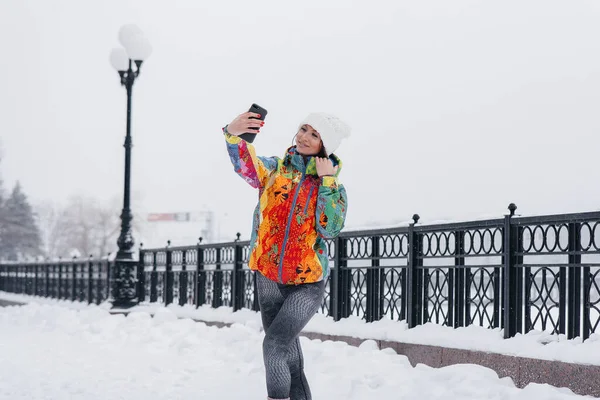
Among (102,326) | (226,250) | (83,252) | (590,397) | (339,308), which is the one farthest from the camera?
(83,252)

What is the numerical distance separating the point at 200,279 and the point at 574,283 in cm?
974

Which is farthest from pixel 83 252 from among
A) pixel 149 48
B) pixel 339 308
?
pixel 339 308

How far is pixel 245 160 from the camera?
4.74 m

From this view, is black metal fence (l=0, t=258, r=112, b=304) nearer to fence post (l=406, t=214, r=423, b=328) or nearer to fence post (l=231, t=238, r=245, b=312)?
fence post (l=231, t=238, r=245, b=312)

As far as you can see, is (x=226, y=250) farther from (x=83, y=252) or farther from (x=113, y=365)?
(x=83, y=252)

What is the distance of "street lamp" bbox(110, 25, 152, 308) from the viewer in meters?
17.8

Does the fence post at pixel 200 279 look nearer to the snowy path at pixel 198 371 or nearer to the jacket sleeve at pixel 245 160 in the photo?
the snowy path at pixel 198 371

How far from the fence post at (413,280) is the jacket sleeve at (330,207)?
13.9 ft

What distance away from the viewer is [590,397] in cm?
587

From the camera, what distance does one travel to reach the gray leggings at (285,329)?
15.2 ft

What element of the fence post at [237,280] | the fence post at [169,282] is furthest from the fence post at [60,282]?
the fence post at [237,280]

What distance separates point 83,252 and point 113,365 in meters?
91.9

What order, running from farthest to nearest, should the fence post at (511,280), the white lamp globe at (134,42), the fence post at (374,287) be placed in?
the white lamp globe at (134,42)
the fence post at (374,287)
the fence post at (511,280)

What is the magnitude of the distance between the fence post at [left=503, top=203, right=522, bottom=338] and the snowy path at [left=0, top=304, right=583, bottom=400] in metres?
0.60
